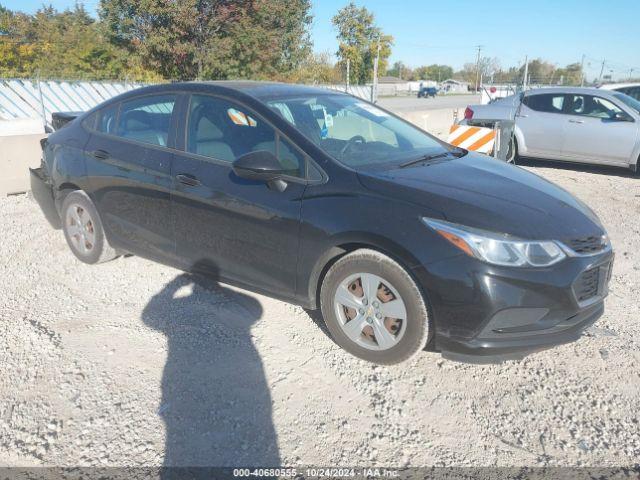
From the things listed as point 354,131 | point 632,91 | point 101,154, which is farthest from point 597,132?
point 101,154

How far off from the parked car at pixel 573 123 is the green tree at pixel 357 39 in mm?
41840

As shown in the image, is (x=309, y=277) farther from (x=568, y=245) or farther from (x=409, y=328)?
(x=568, y=245)

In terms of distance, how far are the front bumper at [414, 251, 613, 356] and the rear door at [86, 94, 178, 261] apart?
2076mm

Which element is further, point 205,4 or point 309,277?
point 205,4

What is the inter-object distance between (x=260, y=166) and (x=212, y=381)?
128 centimetres

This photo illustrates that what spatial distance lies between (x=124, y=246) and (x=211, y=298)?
94 centimetres

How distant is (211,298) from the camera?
392 centimetres

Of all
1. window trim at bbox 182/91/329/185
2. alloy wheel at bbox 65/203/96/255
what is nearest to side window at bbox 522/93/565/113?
window trim at bbox 182/91/329/185

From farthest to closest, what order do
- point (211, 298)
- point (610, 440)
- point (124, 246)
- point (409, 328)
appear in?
point (124, 246)
point (211, 298)
point (409, 328)
point (610, 440)

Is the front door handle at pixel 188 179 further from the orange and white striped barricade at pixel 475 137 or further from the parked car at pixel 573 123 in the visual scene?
the parked car at pixel 573 123

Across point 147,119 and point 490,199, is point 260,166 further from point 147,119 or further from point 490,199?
point 147,119

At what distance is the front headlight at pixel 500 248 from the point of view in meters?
2.64

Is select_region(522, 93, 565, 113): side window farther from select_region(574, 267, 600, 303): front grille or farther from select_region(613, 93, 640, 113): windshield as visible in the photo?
select_region(574, 267, 600, 303): front grille

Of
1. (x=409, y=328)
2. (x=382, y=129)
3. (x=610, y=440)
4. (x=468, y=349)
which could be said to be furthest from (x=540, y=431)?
(x=382, y=129)
